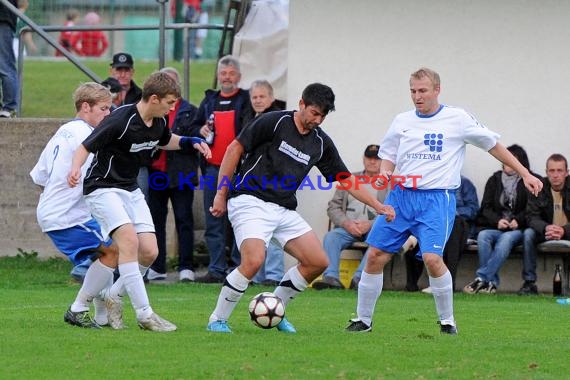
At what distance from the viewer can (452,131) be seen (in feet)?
34.6

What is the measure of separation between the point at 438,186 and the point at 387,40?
6121 mm

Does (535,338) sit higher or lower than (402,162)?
lower

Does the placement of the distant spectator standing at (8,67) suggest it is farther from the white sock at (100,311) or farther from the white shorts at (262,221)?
the white shorts at (262,221)

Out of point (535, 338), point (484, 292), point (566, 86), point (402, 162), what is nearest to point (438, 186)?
point (402, 162)

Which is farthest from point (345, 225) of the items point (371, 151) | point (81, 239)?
point (81, 239)

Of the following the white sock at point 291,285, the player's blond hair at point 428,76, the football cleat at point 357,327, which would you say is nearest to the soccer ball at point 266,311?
the white sock at point 291,285

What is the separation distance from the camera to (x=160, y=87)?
9.80 m

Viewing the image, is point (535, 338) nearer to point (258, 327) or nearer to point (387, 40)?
point (258, 327)

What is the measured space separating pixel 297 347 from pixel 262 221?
1.17 meters

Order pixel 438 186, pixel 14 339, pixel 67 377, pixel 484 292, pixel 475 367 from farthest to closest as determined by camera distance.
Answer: pixel 484 292 < pixel 438 186 < pixel 14 339 < pixel 475 367 < pixel 67 377

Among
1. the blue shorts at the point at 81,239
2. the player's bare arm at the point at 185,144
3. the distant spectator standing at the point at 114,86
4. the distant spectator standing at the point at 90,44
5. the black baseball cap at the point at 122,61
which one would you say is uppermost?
the distant spectator standing at the point at 90,44

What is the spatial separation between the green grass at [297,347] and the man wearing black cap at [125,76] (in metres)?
3.94

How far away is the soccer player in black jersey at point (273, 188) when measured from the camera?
9.86 m

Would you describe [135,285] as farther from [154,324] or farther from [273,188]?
[273,188]
